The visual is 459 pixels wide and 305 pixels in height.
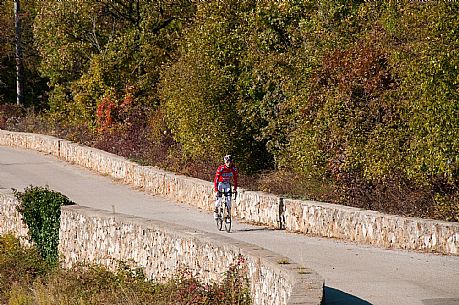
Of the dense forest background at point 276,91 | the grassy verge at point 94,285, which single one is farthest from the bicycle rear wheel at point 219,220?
the grassy verge at point 94,285

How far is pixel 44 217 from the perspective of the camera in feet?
70.4

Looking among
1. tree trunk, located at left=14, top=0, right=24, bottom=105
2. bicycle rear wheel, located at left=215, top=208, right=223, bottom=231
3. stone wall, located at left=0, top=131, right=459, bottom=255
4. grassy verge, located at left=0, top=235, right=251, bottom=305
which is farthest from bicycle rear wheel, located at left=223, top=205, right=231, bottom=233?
tree trunk, located at left=14, top=0, right=24, bottom=105

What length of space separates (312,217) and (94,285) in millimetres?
5295

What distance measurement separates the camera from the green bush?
20.9 meters

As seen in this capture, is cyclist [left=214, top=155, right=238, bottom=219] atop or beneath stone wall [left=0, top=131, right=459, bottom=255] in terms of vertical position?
atop

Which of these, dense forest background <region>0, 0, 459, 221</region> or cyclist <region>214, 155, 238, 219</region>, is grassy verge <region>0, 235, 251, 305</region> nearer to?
cyclist <region>214, 155, 238, 219</region>

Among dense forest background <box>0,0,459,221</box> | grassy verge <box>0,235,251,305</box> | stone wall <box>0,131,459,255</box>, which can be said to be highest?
dense forest background <box>0,0,459,221</box>

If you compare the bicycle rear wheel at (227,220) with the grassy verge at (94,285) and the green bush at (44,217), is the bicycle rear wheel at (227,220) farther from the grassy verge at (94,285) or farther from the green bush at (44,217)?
the grassy verge at (94,285)

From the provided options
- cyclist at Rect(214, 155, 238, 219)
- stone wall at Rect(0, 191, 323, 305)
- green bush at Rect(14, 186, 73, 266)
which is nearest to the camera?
stone wall at Rect(0, 191, 323, 305)

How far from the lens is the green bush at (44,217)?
20938 millimetres

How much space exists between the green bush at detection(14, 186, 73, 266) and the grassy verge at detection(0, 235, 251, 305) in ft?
0.83

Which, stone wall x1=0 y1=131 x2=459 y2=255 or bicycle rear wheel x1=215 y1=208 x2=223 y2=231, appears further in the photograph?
bicycle rear wheel x1=215 y1=208 x2=223 y2=231

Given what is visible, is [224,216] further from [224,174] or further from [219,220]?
[224,174]

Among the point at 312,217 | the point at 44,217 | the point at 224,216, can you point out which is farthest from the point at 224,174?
the point at 44,217
